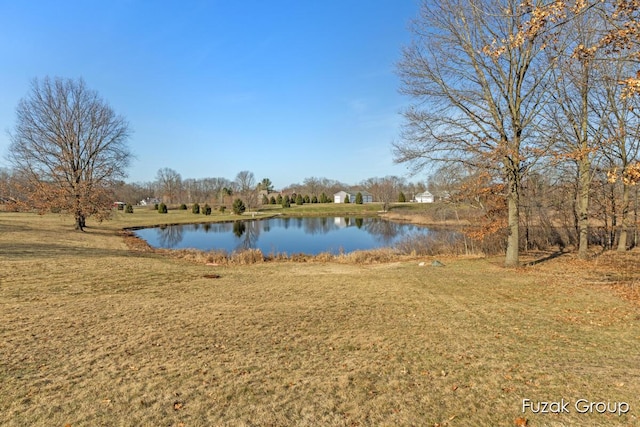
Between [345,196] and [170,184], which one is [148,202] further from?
[345,196]

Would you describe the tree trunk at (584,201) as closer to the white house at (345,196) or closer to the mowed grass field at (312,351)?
the mowed grass field at (312,351)

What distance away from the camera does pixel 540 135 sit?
487 inches

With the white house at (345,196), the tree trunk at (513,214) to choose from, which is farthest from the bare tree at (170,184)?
the tree trunk at (513,214)

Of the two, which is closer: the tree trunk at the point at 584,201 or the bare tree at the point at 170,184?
the tree trunk at the point at 584,201

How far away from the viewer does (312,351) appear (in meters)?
5.00

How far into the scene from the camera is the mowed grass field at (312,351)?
3.39 m

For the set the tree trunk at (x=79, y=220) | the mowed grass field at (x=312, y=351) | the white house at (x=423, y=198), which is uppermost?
the white house at (x=423, y=198)

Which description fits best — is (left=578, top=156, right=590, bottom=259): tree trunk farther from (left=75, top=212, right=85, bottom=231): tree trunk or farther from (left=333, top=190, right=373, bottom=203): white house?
(left=333, top=190, right=373, bottom=203): white house

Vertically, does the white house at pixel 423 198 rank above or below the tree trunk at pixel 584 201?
above

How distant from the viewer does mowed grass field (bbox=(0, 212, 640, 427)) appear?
3.39 m

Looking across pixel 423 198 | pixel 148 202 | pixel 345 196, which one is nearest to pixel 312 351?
pixel 423 198

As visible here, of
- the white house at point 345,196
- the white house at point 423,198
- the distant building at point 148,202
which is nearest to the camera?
the distant building at point 148,202

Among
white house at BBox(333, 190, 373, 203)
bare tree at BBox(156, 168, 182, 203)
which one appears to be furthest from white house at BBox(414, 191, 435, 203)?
bare tree at BBox(156, 168, 182, 203)

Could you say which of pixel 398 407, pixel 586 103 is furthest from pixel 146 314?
pixel 586 103
